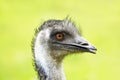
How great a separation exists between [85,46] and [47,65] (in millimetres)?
444

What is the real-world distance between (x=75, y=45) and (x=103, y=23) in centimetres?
825

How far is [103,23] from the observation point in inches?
696

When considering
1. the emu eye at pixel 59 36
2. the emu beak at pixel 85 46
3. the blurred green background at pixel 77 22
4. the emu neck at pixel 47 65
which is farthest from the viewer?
the blurred green background at pixel 77 22

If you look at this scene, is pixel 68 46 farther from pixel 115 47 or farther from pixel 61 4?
pixel 61 4

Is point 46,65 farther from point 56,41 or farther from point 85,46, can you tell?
point 85,46

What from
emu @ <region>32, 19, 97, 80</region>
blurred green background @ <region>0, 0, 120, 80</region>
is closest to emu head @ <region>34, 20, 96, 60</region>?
emu @ <region>32, 19, 97, 80</region>

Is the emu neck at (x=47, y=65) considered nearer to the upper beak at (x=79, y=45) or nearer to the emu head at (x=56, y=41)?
the emu head at (x=56, y=41)

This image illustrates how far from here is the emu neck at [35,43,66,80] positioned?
9.38m

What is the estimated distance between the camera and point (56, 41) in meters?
9.47

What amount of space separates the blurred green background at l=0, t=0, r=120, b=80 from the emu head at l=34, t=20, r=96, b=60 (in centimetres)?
342

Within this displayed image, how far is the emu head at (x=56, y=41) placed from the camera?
30.9 ft

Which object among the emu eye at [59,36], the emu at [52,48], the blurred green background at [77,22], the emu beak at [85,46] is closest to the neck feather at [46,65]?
the emu at [52,48]

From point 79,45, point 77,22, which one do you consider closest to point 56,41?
point 79,45

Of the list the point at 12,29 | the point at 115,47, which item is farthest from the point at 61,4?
the point at 115,47
